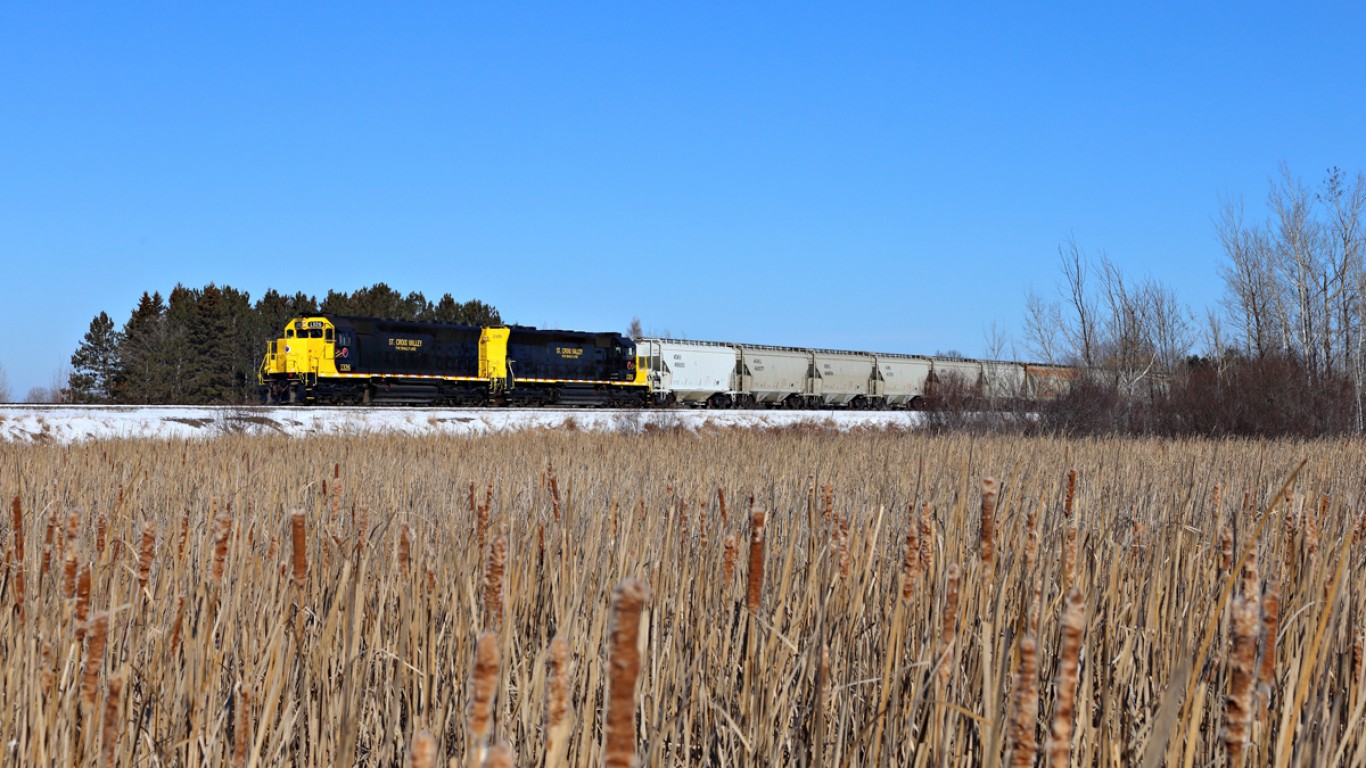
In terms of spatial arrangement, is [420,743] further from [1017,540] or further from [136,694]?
[1017,540]

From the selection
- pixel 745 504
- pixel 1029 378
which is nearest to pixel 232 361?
pixel 1029 378

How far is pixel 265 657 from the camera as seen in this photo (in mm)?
2424

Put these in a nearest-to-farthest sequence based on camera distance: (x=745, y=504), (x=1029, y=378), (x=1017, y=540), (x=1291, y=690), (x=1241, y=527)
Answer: (x=1291, y=690)
(x=1017, y=540)
(x=1241, y=527)
(x=745, y=504)
(x=1029, y=378)

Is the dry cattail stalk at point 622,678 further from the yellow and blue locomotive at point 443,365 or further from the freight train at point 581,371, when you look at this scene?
the yellow and blue locomotive at point 443,365

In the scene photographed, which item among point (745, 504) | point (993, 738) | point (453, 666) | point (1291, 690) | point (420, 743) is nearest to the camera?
point (420, 743)

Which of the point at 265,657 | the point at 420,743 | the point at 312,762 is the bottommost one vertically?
the point at 312,762

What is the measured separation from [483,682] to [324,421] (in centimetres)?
2042

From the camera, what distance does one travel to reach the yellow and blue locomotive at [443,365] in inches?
1033

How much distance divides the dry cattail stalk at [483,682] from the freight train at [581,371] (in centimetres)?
2280

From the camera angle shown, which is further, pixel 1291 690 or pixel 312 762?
pixel 312 762

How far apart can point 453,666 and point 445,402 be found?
2700 cm

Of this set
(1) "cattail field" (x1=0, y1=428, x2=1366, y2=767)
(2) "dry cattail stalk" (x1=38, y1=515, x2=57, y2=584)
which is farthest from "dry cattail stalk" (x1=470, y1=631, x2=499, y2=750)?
(2) "dry cattail stalk" (x1=38, y1=515, x2=57, y2=584)

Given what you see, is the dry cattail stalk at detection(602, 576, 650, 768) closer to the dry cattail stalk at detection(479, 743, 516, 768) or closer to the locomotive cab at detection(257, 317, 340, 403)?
the dry cattail stalk at detection(479, 743, 516, 768)

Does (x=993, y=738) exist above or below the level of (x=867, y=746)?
above
